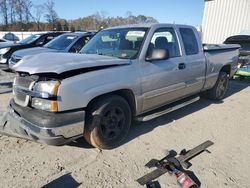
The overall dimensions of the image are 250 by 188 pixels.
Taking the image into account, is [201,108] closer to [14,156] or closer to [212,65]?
[212,65]

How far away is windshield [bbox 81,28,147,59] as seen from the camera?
4.13 meters

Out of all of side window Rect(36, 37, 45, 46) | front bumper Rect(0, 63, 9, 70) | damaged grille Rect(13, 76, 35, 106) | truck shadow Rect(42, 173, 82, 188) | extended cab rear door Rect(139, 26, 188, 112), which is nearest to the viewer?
truck shadow Rect(42, 173, 82, 188)

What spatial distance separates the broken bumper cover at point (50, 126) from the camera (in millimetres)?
3072

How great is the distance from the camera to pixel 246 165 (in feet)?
11.5

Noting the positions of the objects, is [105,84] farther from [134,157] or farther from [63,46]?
[63,46]

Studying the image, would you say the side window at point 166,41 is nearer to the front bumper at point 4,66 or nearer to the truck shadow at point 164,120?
the truck shadow at point 164,120

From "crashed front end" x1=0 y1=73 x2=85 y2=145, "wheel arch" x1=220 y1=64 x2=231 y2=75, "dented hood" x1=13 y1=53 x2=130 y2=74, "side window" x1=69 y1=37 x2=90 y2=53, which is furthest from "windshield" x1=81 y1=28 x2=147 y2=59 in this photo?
"side window" x1=69 y1=37 x2=90 y2=53

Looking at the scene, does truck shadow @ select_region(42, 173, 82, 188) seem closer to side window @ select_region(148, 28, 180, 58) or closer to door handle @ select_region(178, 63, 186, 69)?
side window @ select_region(148, 28, 180, 58)

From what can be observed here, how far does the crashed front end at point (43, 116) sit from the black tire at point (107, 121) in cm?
22

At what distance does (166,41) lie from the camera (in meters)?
4.70

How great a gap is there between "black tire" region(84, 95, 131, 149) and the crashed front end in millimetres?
225

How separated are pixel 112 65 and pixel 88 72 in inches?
17.0

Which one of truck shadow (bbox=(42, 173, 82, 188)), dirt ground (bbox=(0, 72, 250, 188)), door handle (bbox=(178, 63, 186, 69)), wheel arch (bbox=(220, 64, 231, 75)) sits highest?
door handle (bbox=(178, 63, 186, 69))

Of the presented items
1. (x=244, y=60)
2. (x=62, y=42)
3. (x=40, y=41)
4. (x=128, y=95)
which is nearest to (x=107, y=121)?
(x=128, y=95)
